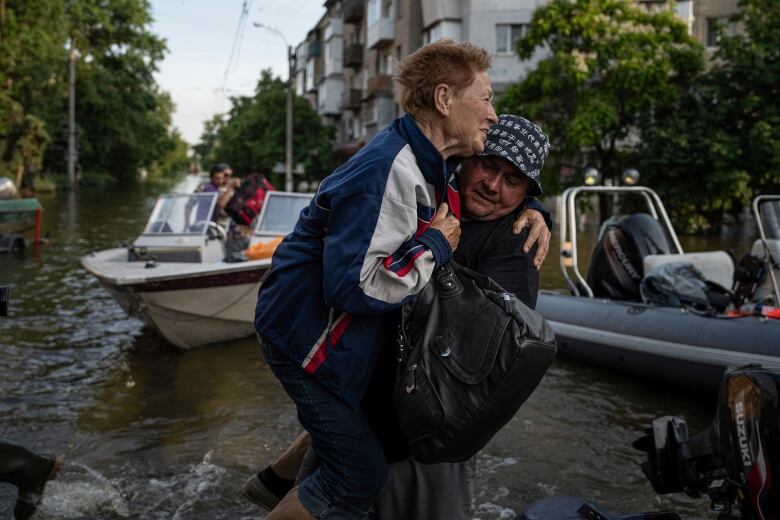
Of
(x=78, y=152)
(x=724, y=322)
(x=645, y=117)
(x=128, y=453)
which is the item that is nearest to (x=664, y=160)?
(x=645, y=117)

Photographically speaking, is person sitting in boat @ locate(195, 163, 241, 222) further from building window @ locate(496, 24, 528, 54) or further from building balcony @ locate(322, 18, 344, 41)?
building balcony @ locate(322, 18, 344, 41)

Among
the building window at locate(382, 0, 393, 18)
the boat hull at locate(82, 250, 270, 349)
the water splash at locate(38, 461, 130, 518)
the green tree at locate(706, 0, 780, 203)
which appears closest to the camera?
the water splash at locate(38, 461, 130, 518)

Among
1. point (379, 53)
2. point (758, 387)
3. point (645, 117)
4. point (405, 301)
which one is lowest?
point (758, 387)

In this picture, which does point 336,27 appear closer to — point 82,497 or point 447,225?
point 82,497

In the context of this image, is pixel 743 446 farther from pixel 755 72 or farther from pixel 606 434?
pixel 755 72

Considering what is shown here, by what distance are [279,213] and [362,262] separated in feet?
28.6

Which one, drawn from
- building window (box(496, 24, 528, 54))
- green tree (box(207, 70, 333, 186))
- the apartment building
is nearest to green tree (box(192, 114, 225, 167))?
the apartment building

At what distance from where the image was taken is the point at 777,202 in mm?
7973

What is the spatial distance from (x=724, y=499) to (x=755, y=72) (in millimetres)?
22555

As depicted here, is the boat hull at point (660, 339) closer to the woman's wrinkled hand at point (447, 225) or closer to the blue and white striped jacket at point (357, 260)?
the woman's wrinkled hand at point (447, 225)

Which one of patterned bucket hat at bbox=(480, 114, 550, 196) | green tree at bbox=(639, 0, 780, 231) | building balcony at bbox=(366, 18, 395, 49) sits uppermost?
building balcony at bbox=(366, 18, 395, 49)

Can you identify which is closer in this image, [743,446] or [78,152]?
[743,446]

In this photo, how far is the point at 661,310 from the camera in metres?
7.41

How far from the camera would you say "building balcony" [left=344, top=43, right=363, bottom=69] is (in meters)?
51.3
